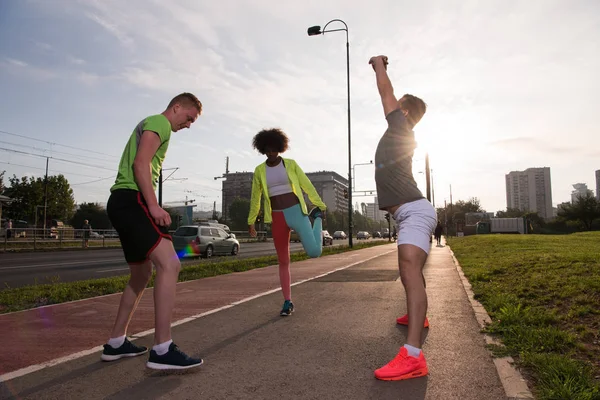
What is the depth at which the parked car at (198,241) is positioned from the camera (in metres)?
18.6

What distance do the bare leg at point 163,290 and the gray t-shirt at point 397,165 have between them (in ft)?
5.29

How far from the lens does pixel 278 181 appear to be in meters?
4.57

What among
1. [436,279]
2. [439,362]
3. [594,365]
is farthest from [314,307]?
[436,279]

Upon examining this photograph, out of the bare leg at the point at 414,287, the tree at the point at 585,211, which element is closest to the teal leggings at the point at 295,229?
the bare leg at the point at 414,287

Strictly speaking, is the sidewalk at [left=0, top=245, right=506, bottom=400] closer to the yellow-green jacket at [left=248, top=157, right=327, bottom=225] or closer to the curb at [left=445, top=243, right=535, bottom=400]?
the curb at [left=445, top=243, right=535, bottom=400]

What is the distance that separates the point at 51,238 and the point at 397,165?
84.3ft

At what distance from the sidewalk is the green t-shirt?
131cm

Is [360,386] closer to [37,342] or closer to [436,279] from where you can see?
[37,342]

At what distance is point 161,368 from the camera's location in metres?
2.85

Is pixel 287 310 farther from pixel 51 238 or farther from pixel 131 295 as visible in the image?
pixel 51 238

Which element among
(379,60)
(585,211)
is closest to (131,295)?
(379,60)

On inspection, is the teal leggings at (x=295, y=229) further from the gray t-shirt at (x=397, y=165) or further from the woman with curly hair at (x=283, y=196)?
the gray t-shirt at (x=397, y=165)

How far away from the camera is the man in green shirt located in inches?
113

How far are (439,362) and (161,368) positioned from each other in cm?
197
